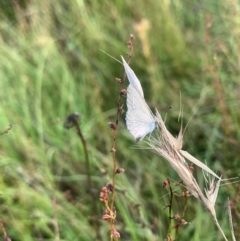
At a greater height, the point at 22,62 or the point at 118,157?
the point at 22,62

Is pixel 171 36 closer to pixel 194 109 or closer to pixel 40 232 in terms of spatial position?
pixel 194 109

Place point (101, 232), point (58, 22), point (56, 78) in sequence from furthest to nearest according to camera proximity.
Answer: point (58, 22) < point (56, 78) < point (101, 232)

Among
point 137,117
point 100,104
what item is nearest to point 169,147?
point 137,117

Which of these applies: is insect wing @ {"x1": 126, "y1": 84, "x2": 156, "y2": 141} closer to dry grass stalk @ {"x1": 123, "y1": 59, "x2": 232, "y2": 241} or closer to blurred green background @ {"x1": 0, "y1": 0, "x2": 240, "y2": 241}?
dry grass stalk @ {"x1": 123, "y1": 59, "x2": 232, "y2": 241}

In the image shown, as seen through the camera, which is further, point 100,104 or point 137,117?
point 100,104

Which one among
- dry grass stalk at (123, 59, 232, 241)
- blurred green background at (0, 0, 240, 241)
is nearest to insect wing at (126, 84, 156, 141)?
dry grass stalk at (123, 59, 232, 241)

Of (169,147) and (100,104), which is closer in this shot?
(169,147)

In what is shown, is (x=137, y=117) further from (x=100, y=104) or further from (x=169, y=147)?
(x=100, y=104)

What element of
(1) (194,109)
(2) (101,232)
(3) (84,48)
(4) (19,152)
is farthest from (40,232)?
(3) (84,48)

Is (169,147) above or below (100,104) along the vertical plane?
above
